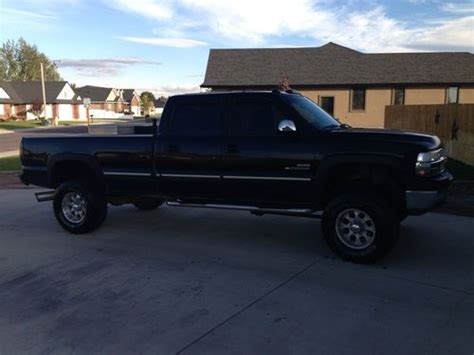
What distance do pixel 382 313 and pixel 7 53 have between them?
11105cm

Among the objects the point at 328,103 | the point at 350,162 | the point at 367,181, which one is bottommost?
the point at 367,181

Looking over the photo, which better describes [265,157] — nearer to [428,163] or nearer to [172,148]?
[172,148]

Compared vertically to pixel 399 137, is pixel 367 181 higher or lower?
lower

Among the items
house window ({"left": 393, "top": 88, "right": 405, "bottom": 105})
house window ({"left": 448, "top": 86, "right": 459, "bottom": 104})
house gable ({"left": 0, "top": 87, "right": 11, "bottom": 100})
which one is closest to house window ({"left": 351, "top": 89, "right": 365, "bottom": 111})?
house window ({"left": 393, "top": 88, "right": 405, "bottom": 105})

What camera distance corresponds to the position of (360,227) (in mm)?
5551

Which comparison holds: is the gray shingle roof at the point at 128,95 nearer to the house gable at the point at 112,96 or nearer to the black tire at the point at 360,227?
the house gable at the point at 112,96

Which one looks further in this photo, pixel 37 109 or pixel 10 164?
pixel 37 109

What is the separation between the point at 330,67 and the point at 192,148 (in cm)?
2740

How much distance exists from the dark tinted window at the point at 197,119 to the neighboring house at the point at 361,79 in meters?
24.6

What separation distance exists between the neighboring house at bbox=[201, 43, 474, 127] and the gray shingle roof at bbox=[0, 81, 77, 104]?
4832cm

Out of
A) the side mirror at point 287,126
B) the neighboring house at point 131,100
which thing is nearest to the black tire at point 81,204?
the side mirror at point 287,126

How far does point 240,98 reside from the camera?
628 cm

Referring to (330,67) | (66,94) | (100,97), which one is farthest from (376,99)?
(100,97)

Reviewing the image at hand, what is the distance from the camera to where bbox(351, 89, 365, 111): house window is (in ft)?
100
